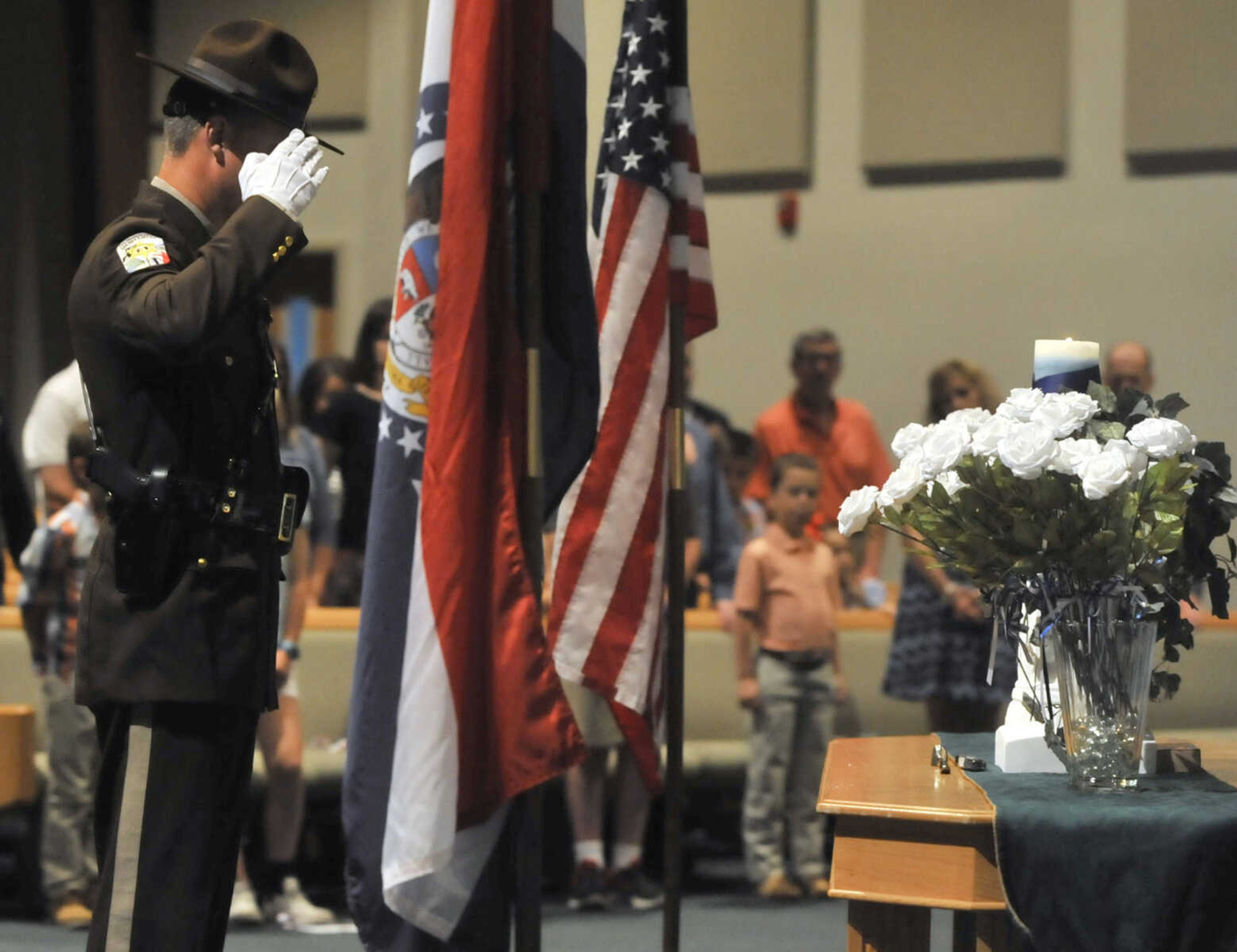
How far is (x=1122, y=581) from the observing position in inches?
95.3

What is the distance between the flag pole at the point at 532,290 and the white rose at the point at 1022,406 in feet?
2.05

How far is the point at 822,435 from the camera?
20.7 feet

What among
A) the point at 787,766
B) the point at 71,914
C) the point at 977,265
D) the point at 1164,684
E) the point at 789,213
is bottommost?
the point at 71,914

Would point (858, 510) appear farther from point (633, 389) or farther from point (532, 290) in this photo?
point (633, 389)

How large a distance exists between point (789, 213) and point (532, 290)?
19.9ft

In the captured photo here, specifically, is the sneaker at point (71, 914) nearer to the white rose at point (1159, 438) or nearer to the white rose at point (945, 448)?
the white rose at point (945, 448)

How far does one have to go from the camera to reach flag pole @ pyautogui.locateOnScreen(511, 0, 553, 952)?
2.46 meters

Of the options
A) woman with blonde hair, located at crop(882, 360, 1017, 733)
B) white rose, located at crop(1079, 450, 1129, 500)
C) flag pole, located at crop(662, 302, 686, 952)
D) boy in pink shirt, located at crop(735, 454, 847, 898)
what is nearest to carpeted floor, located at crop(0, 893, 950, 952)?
boy in pink shirt, located at crop(735, 454, 847, 898)

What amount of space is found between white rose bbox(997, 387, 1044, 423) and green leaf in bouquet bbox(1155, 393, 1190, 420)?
17 centimetres

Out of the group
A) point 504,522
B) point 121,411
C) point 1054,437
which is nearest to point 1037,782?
point 1054,437

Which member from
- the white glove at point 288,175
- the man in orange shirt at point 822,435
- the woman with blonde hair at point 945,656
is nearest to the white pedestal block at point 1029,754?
the white glove at point 288,175

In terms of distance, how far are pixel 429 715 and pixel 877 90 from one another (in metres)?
6.31

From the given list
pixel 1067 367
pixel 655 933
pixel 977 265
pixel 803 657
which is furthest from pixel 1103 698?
pixel 977 265

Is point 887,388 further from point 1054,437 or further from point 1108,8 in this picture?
point 1054,437
